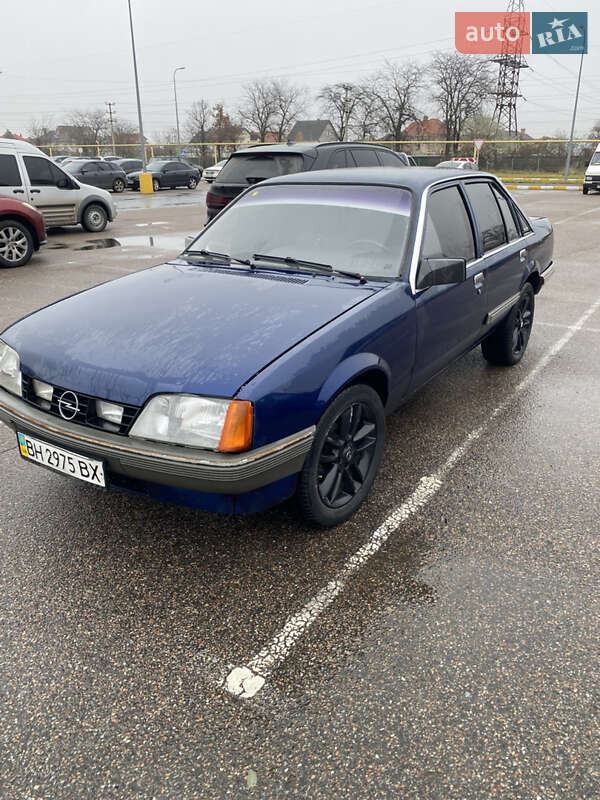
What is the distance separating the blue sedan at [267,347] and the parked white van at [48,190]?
9.36 meters

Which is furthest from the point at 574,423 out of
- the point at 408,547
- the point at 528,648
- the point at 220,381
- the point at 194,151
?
the point at 194,151

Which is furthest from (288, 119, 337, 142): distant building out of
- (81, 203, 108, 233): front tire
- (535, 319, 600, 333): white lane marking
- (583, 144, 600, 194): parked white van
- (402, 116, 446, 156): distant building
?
(535, 319, 600, 333): white lane marking

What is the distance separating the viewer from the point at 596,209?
19562 millimetres

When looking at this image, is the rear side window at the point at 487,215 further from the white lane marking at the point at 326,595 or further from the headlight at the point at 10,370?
the headlight at the point at 10,370

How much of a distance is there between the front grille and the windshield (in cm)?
146

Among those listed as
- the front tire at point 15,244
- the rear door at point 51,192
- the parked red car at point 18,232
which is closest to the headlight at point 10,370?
the parked red car at point 18,232

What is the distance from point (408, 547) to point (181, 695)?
4.02 ft

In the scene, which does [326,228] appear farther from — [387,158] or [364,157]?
[387,158]

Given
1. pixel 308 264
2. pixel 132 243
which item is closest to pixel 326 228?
pixel 308 264

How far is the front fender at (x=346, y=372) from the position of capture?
8.30ft

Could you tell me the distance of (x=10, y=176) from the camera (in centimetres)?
1145

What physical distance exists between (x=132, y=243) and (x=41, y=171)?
218 centimetres

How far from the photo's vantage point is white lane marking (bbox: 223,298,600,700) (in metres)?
2.07

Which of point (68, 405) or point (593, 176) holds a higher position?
point (593, 176)
